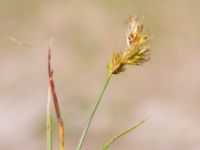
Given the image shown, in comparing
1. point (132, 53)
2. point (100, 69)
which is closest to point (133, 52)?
point (132, 53)

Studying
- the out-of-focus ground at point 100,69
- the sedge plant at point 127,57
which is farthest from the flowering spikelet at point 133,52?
the out-of-focus ground at point 100,69

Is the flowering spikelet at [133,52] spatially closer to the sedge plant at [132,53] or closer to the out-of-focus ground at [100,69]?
the sedge plant at [132,53]

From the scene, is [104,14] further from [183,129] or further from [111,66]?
[111,66]

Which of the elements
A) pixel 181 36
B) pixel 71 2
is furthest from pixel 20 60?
pixel 181 36

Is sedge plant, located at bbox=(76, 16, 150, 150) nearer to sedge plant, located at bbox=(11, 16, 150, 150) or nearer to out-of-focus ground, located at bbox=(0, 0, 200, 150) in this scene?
sedge plant, located at bbox=(11, 16, 150, 150)

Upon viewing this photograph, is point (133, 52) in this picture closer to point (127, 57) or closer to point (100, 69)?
point (127, 57)
